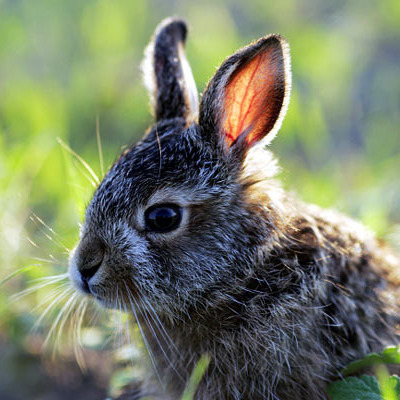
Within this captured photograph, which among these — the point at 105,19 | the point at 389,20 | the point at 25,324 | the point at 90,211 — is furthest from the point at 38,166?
the point at 389,20

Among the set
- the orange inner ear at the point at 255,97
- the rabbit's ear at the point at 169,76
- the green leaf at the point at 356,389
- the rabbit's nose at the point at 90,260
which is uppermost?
the rabbit's ear at the point at 169,76

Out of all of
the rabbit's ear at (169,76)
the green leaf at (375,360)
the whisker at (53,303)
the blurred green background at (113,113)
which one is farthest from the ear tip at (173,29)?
the green leaf at (375,360)

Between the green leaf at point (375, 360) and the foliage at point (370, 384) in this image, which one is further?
the green leaf at point (375, 360)

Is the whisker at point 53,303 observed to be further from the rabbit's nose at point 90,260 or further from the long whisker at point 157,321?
the long whisker at point 157,321

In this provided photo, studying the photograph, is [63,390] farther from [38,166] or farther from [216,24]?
[216,24]

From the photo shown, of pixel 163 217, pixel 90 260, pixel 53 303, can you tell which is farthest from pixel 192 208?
pixel 53 303

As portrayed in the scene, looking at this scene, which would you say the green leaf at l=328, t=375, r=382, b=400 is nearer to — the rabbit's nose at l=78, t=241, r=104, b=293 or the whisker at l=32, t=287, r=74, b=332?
the rabbit's nose at l=78, t=241, r=104, b=293

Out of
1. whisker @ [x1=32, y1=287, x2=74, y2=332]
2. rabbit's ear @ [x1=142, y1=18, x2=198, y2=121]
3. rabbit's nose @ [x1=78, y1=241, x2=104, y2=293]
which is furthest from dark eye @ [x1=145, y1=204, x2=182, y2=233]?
rabbit's ear @ [x1=142, y1=18, x2=198, y2=121]
